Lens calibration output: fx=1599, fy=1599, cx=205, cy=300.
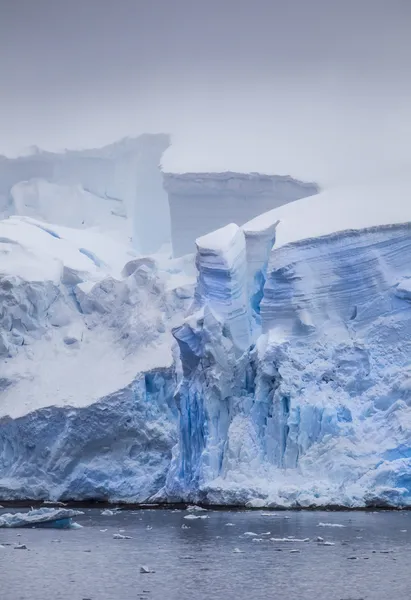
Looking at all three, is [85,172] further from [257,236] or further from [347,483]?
[347,483]

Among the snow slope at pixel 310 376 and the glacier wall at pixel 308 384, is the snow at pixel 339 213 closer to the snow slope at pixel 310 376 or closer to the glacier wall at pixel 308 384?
the snow slope at pixel 310 376

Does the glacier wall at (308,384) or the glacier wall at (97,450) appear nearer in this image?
the glacier wall at (308,384)

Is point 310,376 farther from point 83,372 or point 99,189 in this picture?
point 99,189

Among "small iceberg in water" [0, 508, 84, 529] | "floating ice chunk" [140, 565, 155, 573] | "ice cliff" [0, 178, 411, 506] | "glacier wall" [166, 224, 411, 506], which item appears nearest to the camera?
"floating ice chunk" [140, 565, 155, 573]

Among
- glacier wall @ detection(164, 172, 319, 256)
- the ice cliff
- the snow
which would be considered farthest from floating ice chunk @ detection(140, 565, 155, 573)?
glacier wall @ detection(164, 172, 319, 256)

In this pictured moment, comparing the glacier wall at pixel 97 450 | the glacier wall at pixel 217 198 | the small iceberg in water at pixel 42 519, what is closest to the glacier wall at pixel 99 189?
the glacier wall at pixel 217 198

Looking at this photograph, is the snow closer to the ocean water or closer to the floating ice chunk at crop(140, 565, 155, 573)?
the ocean water
